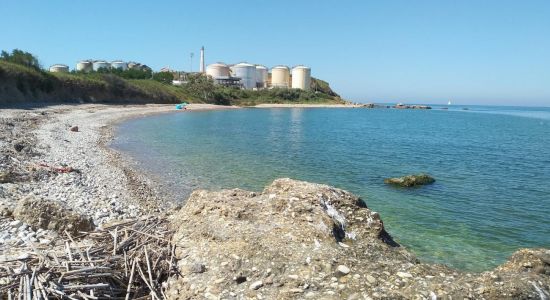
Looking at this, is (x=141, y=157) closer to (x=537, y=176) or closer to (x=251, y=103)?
(x=537, y=176)

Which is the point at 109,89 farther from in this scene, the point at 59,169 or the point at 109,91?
the point at 59,169

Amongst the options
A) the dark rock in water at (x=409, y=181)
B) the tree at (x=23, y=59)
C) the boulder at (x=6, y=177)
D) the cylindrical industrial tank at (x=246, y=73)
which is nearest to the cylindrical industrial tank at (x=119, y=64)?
the cylindrical industrial tank at (x=246, y=73)

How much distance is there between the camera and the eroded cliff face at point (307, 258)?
18.4 ft

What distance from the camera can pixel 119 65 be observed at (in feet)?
463

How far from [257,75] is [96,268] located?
166m

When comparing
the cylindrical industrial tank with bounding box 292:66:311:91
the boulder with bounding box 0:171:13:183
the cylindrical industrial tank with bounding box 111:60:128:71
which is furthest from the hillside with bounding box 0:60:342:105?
the boulder with bounding box 0:171:13:183

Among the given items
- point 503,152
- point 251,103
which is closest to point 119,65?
point 251,103

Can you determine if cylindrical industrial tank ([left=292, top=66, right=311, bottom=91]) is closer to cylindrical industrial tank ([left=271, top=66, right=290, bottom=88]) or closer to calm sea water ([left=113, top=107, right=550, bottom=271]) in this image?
cylindrical industrial tank ([left=271, top=66, right=290, bottom=88])

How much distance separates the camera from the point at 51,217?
28.0 ft

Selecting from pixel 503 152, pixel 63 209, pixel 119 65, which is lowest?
pixel 503 152

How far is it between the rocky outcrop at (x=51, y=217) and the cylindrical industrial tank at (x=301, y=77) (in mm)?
163650

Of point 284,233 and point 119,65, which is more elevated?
point 119,65

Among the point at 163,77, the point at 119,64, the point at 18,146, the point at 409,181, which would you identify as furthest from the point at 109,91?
the point at 409,181

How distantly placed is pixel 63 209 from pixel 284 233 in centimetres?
506
